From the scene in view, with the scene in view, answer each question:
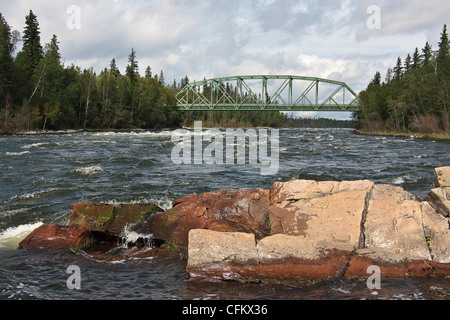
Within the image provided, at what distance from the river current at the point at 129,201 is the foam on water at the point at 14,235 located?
23 mm

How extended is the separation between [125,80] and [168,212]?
86.1 m

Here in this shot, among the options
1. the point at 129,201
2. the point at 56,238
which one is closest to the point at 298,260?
the point at 56,238

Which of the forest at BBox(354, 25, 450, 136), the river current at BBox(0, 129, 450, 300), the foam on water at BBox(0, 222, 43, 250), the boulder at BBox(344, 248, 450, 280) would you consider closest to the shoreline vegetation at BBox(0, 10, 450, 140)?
the forest at BBox(354, 25, 450, 136)

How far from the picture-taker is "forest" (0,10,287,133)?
50906mm

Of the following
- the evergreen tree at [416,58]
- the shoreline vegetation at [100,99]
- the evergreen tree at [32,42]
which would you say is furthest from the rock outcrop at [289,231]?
the evergreen tree at [416,58]

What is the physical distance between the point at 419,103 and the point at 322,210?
59.3 meters

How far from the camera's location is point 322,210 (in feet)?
24.2

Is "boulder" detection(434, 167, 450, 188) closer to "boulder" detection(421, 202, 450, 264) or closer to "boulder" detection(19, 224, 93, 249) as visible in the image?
"boulder" detection(421, 202, 450, 264)

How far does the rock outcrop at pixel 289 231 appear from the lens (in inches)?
249

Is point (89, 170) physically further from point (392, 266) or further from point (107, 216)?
point (392, 266)
